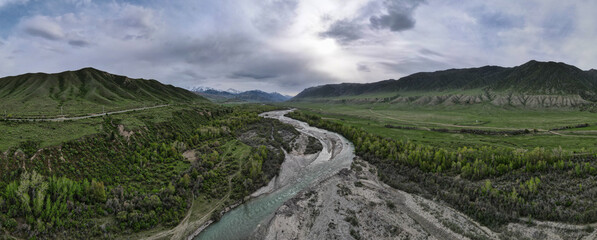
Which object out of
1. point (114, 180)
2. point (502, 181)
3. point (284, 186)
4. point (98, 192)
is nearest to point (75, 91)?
point (114, 180)

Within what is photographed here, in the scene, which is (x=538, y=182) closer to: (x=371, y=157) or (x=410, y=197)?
(x=410, y=197)

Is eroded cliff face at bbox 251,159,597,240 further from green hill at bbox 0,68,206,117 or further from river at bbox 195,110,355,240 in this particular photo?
green hill at bbox 0,68,206,117

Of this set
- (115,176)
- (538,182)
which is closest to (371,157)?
(538,182)

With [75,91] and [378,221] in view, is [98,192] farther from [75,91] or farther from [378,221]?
[75,91]

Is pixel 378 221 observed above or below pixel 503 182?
below

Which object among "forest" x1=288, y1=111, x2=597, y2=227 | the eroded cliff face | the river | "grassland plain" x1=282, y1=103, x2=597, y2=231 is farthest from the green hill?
"forest" x1=288, y1=111, x2=597, y2=227

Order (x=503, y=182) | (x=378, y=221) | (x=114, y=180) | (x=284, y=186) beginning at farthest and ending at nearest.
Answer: (x=284, y=186), (x=503, y=182), (x=114, y=180), (x=378, y=221)

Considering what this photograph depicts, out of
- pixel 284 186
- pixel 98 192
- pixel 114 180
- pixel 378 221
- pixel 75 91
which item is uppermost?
pixel 75 91

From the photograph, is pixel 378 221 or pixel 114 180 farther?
pixel 114 180

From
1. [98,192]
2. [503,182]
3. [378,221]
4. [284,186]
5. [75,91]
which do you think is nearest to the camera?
[98,192]
